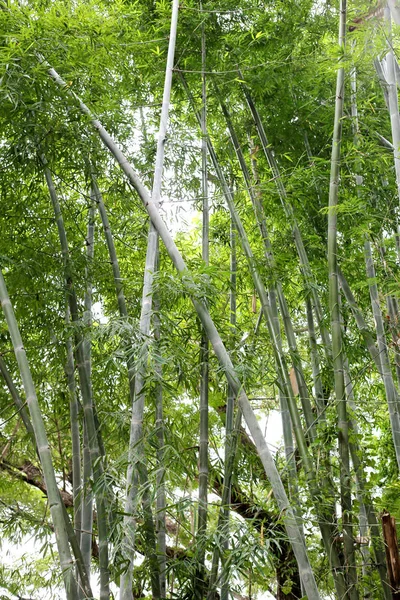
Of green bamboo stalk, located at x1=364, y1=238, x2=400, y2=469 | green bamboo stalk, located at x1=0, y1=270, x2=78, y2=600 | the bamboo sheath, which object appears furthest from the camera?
green bamboo stalk, located at x1=364, y1=238, x2=400, y2=469

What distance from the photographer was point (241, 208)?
4234 millimetres

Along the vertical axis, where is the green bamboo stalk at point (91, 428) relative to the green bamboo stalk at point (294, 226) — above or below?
below

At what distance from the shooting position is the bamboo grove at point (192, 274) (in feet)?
9.89

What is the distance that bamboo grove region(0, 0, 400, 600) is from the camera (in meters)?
3.02

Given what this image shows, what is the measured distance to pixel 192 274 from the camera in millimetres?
3197

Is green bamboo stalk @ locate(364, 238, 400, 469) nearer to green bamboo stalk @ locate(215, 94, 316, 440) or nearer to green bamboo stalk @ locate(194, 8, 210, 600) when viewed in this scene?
green bamboo stalk @ locate(215, 94, 316, 440)

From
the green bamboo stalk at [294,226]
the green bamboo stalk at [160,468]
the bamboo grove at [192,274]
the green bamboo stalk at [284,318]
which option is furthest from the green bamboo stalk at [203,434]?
the green bamboo stalk at [294,226]

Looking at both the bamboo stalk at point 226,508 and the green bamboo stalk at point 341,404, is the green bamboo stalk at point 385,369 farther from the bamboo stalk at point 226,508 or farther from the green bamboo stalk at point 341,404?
the bamboo stalk at point 226,508

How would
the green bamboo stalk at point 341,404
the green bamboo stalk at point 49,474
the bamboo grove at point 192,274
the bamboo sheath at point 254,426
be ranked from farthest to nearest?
the green bamboo stalk at point 341,404 → the bamboo grove at point 192,274 → the bamboo sheath at point 254,426 → the green bamboo stalk at point 49,474

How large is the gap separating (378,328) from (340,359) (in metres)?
0.91

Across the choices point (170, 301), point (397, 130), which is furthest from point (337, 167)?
point (170, 301)

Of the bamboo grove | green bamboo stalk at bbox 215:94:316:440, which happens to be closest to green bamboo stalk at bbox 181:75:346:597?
the bamboo grove

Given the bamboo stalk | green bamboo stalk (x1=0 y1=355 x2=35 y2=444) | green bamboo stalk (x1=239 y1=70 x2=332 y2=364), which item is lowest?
the bamboo stalk

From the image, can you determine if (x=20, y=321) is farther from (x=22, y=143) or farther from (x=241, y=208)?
(x=241, y=208)
